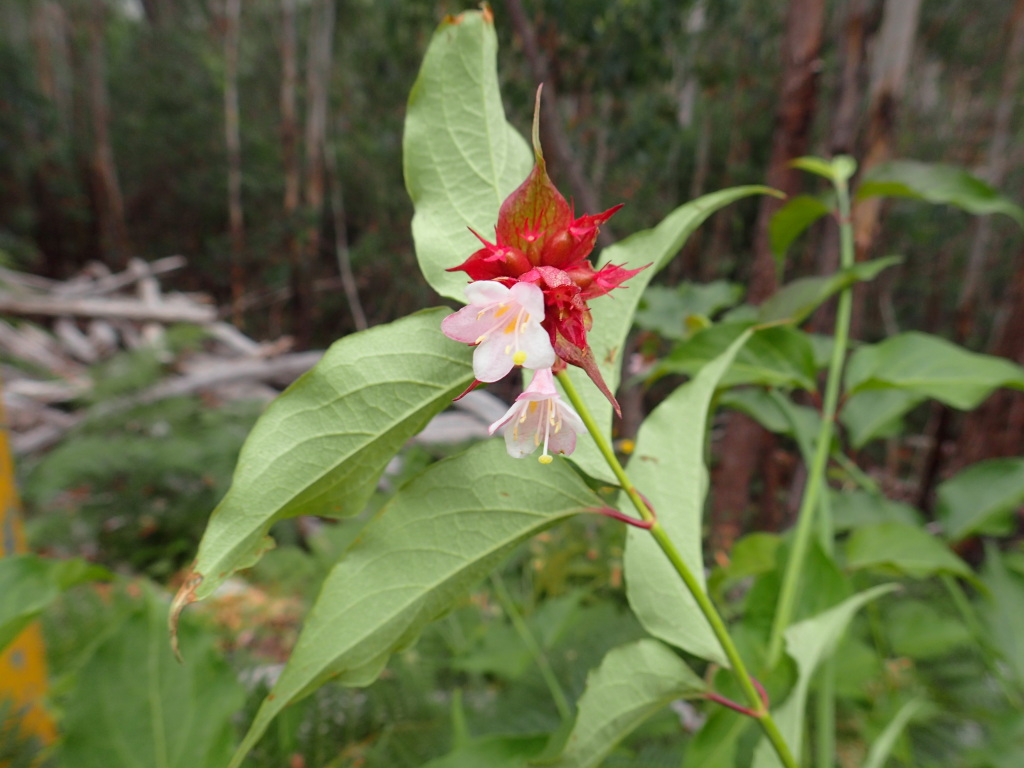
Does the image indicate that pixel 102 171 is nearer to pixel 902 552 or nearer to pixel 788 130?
pixel 788 130

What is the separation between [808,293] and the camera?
0.59 metres

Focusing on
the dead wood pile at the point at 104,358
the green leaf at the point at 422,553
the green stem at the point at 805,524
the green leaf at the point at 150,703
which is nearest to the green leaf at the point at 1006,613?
the green stem at the point at 805,524

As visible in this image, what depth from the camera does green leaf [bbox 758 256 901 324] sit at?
0.56 m

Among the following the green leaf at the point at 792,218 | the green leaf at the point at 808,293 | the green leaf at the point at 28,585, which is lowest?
the green leaf at the point at 28,585

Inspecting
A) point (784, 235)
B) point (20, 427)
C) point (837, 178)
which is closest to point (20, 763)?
point (784, 235)

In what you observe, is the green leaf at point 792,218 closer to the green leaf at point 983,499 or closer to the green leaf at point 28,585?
the green leaf at point 983,499

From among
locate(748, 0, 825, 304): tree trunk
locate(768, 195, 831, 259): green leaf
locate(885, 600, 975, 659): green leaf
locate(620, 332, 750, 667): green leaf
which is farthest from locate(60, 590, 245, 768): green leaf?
locate(748, 0, 825, 304): tree trunk

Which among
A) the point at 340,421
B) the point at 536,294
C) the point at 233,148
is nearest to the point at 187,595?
the point at 340,421

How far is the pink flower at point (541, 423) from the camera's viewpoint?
279 mm

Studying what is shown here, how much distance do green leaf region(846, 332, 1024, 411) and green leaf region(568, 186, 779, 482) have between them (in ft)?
1.15

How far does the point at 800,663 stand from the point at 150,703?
1.52ft

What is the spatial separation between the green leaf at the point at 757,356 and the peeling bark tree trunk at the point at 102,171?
7541 mm

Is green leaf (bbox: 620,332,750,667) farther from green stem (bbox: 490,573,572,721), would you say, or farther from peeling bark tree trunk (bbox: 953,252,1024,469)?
peeling bark tree trunk (bbox: 953,252,1024,469)

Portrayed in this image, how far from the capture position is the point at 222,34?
20.1 feet
